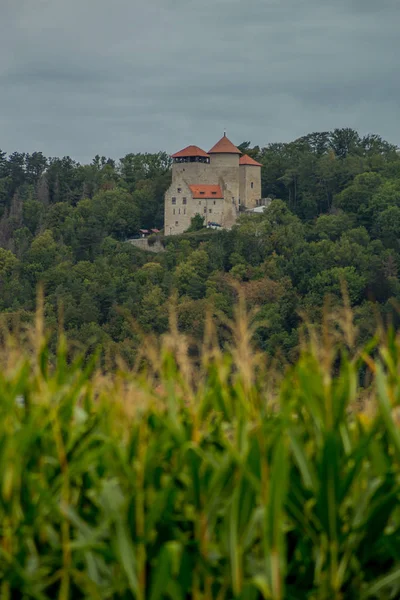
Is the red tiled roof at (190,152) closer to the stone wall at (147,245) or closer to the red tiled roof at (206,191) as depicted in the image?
the red tiled roof at (206,191)

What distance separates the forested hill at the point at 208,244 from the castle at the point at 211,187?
161cm

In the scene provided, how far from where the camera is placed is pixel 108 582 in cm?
375

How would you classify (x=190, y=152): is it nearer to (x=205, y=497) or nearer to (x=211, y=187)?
(x=211, y=187)

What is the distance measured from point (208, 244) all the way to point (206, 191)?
134 inches

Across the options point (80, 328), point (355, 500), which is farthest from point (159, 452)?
point (80, 328)

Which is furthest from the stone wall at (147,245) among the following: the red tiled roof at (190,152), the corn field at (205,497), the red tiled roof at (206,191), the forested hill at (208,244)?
the corn field at (205,497)

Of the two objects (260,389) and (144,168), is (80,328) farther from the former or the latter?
(260,389)

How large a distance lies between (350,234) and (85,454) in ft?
246

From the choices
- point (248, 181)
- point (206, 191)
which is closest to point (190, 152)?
point (248, 181)

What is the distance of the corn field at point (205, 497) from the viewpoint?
3639 millimetres

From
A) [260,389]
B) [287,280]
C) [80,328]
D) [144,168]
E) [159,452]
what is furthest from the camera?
[144,168]

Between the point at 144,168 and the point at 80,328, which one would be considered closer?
the point at 80,328

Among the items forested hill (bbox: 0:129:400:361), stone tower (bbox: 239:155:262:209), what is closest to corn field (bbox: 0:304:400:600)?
forested hill (bbox: 0:129:400:361)

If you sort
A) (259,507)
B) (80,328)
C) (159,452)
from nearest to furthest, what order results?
(259,507)
(159,452)
(80,328)
